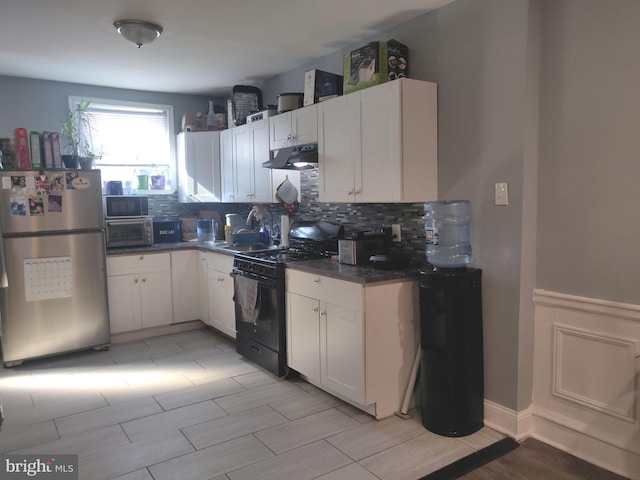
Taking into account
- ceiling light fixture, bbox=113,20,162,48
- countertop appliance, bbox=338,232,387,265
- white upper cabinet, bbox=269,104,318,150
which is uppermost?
ceiling light fixture, bbox=113,20,162,48

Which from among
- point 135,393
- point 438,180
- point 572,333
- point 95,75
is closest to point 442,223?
point 438,180

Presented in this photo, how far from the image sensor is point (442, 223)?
278 centimetres

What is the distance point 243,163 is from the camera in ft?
15.0

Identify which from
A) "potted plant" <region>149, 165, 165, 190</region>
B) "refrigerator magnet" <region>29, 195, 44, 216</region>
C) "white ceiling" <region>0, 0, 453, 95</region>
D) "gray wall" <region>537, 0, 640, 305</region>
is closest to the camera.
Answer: "gray wall" <region>537, 0, 640, 305</region>

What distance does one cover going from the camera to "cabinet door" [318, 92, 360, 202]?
3115 millimetres

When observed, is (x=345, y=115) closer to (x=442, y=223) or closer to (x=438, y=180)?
(x=438, y=180)

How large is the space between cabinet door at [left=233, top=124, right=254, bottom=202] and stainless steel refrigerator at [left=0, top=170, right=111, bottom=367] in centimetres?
125

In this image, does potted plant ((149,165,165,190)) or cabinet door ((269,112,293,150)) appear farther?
potted plant ((149,165,165,190))

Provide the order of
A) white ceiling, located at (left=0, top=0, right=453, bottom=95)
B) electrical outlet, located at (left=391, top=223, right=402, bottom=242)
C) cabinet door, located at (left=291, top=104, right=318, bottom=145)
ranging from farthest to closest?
cabinet door, located at (left=291, top=104, right=318, bottom=145) → electrical outlet, located at (left=391, top=223, right=402, bottom=242) → white ceiling, located at (left=0, top=0, right=453, bottom=95)

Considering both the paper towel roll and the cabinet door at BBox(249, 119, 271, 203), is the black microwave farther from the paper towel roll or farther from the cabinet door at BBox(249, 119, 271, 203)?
the paper towel roll

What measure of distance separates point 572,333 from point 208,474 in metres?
1.97

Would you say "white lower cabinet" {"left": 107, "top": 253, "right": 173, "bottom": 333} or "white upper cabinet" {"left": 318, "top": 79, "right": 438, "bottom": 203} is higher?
"white upper cabinet" {"left": 318, "top": 79, "right": 438, "bottom": 203}

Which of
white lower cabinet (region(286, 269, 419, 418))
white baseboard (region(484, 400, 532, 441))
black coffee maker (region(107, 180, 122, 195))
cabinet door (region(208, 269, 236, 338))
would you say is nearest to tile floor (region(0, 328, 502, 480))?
white baseboard (region(484, 400, 532, 441))

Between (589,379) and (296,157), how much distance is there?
233cm
